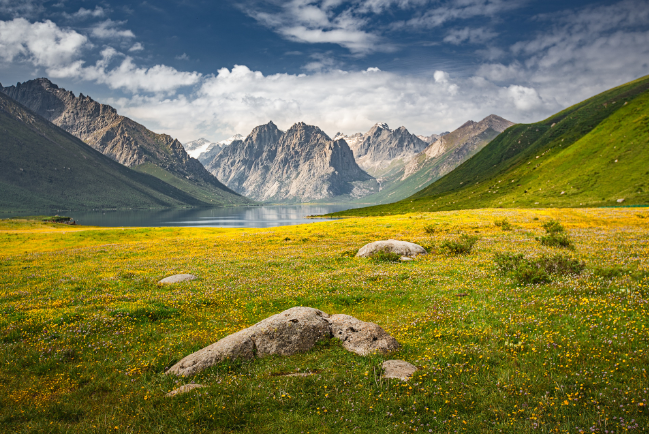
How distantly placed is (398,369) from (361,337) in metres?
1.95

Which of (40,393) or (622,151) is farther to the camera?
(622,151)

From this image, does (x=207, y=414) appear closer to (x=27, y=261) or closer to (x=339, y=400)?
(x=339, y=400)

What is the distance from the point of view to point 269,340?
10.7 metres

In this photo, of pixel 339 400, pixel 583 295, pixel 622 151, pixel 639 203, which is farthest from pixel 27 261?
pixel 622 151

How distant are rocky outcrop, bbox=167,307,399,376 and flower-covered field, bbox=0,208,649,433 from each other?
40 centimetres

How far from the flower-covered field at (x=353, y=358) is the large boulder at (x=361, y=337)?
0.42m

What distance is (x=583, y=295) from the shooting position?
13461 millimetres

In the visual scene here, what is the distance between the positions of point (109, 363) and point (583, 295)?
1774 centimetres

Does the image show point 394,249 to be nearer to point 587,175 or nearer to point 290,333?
point 290,333

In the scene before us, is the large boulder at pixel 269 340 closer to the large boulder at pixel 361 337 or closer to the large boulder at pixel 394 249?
the large boulder at pixel 361 337

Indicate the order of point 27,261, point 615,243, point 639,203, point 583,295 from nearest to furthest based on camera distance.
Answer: point 583,295 → point 615,243 → point 27,261 → point 639,203

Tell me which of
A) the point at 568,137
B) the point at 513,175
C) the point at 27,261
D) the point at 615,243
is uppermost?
the point at 568,137

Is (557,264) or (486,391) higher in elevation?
(557,264)

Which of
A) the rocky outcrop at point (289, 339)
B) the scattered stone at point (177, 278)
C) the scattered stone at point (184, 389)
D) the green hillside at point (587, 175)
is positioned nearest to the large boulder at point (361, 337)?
the rocky outcrop at point (289, 339)
